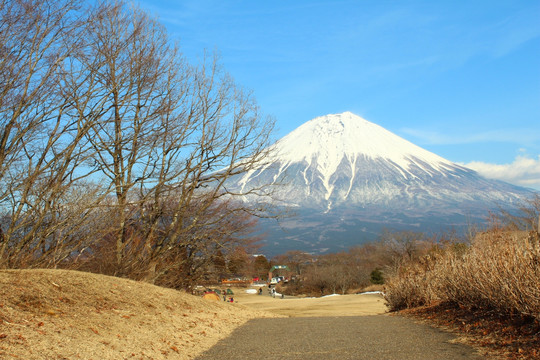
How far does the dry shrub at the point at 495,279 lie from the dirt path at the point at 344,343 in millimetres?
941

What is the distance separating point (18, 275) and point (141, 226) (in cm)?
726

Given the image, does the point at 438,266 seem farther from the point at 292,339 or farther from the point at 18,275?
the point at 18,275

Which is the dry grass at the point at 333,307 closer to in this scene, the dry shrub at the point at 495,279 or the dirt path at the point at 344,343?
the dry shrub at the point at 495,279

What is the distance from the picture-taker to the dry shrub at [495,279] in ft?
23.5

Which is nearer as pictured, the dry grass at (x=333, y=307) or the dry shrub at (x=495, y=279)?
the dry shrub at (x=495, y=279)

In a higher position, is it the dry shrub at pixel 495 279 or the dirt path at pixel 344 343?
the dry shrub at pixel 495 279

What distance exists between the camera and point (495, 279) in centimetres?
809

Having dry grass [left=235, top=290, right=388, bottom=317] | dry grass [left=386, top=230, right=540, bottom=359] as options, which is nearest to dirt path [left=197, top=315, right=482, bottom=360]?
dry grass [left=386, top=230, right=540, bottom=359]

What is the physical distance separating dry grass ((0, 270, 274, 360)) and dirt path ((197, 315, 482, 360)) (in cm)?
56

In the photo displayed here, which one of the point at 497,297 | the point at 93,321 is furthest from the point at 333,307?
the point at 93,321

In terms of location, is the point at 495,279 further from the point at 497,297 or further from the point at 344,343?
the point at 344,343

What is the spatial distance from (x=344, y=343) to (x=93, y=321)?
3743mm

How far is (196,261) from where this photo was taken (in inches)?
769

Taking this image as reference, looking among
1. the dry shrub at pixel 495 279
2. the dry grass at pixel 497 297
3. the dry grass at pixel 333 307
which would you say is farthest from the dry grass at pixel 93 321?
the dry grass at pixel 333 307
